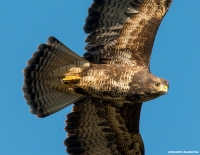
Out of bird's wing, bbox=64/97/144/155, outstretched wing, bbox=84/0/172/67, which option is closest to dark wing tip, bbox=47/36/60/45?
outstretched wing, bbox=84/0/172/67

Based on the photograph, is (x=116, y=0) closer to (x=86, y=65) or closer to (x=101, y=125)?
(x=86, y=65)

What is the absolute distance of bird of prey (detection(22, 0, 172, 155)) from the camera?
10.0 meters

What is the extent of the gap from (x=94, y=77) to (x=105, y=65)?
1.36ft

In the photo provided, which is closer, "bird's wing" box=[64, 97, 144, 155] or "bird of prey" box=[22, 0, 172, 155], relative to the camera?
"bird of prey" box=[22, 0, 172, 155]

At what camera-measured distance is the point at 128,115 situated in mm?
11133

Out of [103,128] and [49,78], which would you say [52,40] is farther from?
[103,128]

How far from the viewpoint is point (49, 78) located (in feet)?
34.5

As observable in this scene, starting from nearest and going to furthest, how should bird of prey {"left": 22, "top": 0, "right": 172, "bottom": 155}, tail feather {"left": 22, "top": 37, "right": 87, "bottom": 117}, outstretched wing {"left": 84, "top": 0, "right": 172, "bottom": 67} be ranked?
bird of prey {"left": 22, "top": 0, "right": 172, "bottom": 155} < tail feather {"left": 22, "top": 37, "right": 87, "bottom": 117} < outstretched wing {"left": 84, "top": 0, "right": 172, "bottom": 67}

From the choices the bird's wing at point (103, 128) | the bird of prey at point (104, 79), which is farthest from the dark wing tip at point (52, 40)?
the bird's wing at point (103, 128)

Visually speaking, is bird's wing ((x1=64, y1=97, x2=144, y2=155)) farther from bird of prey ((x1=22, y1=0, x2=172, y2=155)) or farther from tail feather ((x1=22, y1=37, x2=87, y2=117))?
tail feather ((x1=22, y1=37, x2=87, y2=117))

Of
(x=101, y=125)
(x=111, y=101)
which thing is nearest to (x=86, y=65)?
(x=111, y=101)

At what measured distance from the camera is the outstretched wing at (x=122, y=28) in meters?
10.7

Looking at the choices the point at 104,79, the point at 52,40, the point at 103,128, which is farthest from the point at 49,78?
the point at 103,128

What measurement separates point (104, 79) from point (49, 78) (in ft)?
4.08
